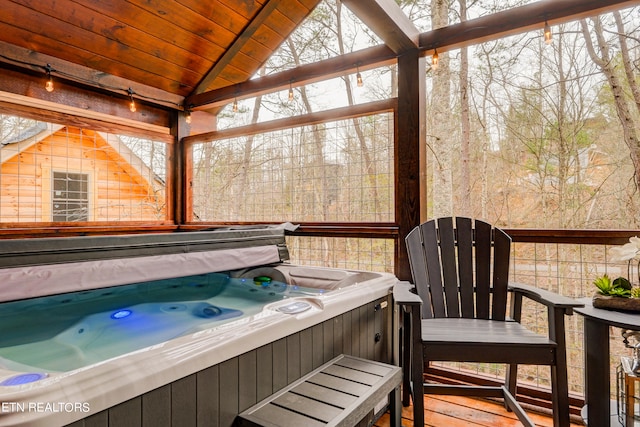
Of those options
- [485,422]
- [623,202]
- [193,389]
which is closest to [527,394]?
[485,422]

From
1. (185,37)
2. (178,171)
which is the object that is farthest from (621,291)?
(178,171)

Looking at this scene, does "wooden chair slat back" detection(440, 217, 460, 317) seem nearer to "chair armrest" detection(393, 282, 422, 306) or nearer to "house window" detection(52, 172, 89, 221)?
"chair armrest" detection(393, 282, 422, 306)

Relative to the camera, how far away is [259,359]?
1275 millimetres

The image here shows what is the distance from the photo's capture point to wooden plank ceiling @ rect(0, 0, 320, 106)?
8.59 ft

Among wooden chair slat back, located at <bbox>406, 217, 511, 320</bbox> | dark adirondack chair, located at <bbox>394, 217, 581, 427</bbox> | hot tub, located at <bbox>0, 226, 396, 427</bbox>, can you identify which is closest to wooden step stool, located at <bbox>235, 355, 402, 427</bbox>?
hot tub, located at <bbox>0, 226, 396, 427</bbox>

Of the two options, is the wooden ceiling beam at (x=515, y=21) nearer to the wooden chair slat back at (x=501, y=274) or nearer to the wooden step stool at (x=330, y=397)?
the wooden chair slat back at (x=501, y=274)

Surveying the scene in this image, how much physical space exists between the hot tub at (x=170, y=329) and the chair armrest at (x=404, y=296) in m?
0.14

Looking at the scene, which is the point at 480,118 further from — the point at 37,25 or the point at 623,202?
the point at 37,25

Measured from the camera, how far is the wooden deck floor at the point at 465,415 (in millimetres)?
1908

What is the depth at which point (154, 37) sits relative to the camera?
300 centimetres

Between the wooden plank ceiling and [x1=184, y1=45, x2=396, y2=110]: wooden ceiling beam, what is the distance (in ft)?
0.87

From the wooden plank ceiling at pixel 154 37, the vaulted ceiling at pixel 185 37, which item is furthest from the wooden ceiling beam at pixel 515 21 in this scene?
the wooden plank ceiling at pixel 154 37

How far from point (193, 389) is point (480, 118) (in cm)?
473

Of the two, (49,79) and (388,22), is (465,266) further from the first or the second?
(49,79)
